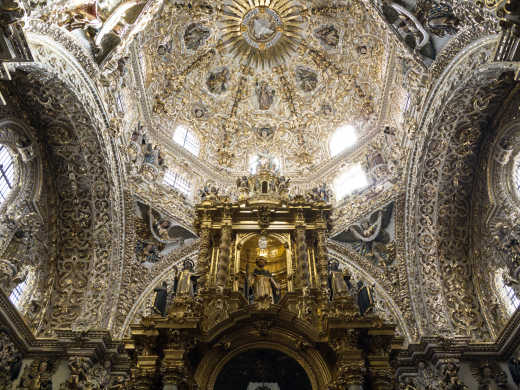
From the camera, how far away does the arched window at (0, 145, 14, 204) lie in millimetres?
13289

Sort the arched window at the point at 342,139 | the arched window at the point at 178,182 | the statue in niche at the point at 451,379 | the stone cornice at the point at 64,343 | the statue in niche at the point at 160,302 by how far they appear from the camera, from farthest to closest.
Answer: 1. the arched window at the point at 342,139
2. the arched window at the point at 178,182
3. the stone cornice at the point at 64,343
4. the statue in niche at the point at 160,302
5. the statue in niche at the point at 451,379

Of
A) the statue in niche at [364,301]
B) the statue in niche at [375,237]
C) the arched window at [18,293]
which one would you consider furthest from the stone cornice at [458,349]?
the arched window at [18,293]

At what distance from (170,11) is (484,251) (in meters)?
16.4

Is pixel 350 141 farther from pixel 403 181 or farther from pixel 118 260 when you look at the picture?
pixel 118 260

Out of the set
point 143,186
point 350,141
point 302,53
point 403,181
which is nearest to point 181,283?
point 143,186

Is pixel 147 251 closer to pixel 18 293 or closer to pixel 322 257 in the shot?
pixel 18 293

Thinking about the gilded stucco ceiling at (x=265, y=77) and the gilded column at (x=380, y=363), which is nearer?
the gilded column at (x=380, y=363)

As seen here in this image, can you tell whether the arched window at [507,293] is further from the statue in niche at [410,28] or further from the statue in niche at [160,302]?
the statue in niche at [160,302]

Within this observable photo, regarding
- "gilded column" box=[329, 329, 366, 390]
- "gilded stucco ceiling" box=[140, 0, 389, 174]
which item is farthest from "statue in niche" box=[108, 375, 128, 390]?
"gilded stucco ceiling" box=[140, 0, 389, 174]

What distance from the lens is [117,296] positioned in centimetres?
1514

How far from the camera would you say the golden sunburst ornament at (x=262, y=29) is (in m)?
21.9

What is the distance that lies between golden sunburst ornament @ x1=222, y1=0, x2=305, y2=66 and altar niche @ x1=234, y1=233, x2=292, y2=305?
11722 mm

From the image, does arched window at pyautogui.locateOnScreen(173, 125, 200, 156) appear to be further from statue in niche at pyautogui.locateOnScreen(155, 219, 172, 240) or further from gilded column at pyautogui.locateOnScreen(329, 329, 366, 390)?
gilded column at pyautogui.locateOnScreen(329, 329, 366, 390)

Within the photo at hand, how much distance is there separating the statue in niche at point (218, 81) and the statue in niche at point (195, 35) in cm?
170
